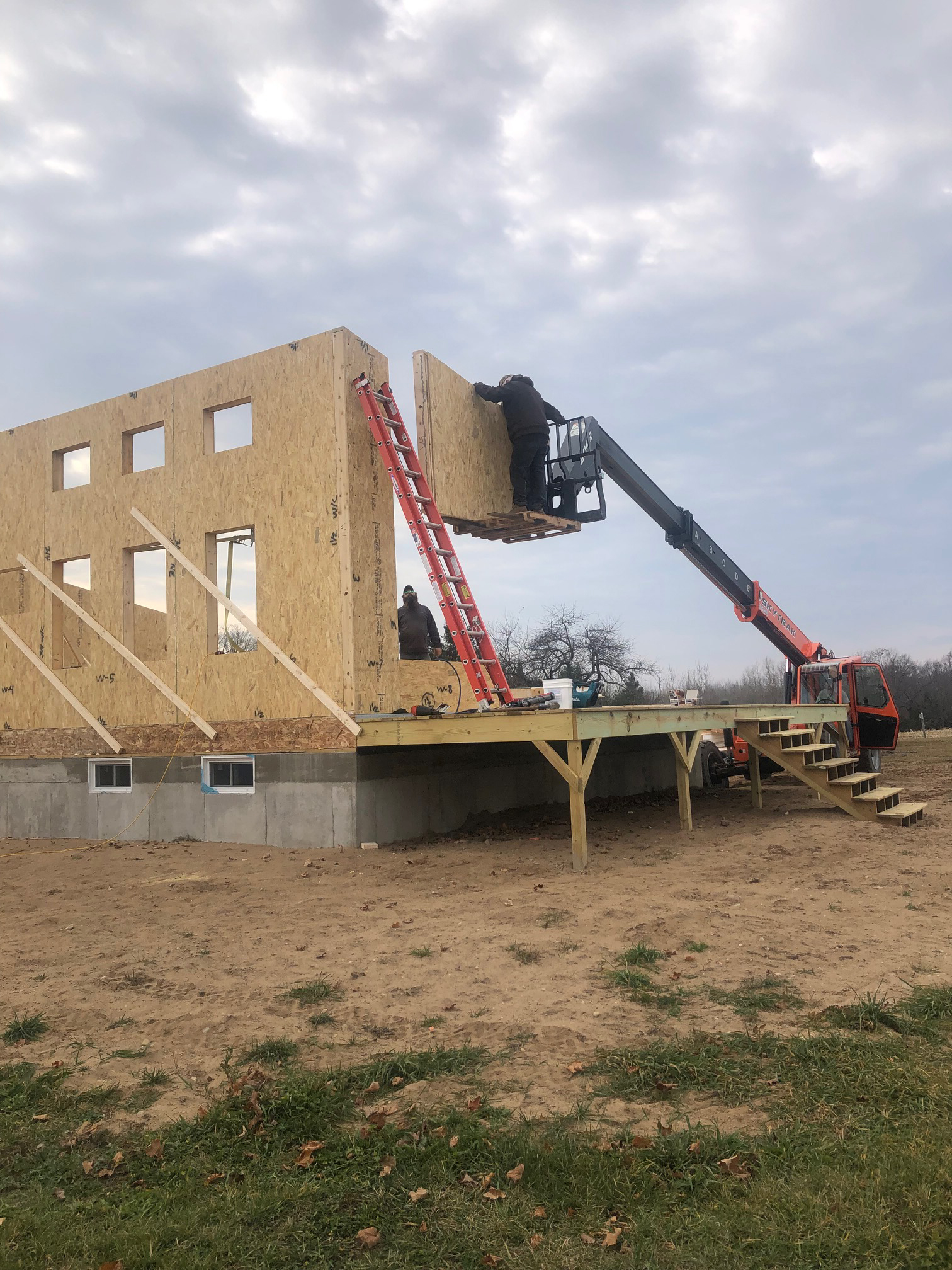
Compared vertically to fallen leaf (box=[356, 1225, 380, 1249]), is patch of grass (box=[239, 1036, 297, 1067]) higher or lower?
higher

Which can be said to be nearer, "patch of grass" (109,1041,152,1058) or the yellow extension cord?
"patch of grass" (109,1041,152,1058)

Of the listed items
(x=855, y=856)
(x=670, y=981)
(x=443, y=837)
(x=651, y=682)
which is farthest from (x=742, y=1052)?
(x=651, y=682)

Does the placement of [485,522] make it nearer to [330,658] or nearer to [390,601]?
[390,601]

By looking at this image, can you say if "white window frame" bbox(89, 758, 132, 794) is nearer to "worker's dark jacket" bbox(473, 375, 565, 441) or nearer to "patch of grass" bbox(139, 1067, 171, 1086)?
"worker's dark jacket" bbox(473, 375, 565, 441)

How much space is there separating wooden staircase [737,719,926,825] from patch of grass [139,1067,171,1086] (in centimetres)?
868

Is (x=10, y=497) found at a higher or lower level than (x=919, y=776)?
higher

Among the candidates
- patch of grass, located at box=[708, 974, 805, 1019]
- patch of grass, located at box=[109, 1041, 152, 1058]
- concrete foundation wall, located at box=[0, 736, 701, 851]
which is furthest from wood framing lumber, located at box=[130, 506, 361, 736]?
patch of grass, located at box=[708, 974, 805, 1019]

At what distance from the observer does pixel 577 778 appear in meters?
8.59

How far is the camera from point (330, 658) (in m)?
10.5

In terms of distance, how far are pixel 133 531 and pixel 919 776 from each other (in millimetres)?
15280

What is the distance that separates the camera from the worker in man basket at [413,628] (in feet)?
39.9

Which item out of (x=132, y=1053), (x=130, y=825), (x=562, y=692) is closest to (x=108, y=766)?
(x=130, y=825)

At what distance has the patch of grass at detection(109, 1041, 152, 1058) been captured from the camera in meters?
4.67

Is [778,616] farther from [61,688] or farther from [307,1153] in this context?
[307,1153]
